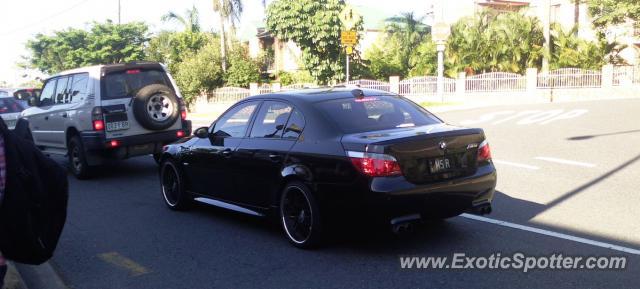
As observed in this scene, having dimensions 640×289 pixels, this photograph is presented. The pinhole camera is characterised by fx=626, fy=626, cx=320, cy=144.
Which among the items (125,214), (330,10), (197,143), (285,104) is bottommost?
(125,214)

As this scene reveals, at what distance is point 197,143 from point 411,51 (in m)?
33.1

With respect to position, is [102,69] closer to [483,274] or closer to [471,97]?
[483,274]

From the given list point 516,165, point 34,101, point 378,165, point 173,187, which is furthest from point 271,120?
point 34,101

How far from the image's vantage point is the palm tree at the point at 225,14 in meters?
37.5

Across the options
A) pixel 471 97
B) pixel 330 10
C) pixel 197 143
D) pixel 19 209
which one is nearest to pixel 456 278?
pixel 19 209

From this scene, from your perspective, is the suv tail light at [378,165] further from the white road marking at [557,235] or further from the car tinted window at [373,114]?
the white road marking at [557,235]

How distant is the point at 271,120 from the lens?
21.1ft

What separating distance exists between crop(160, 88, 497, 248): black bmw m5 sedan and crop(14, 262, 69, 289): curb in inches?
77.7

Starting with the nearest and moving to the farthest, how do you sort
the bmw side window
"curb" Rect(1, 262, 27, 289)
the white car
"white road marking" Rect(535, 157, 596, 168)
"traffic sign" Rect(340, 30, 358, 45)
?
"curb" Rect(1, 262, 27, 289) < "white road marking" Rect(535, 157, 596, 168) < the bmw side window < the white car < "traffic sign" Rect(340, 30, 358, 45)

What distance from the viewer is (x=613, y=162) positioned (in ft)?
34.1

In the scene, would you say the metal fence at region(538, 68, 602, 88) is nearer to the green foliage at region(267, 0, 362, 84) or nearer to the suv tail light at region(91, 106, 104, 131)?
the green foliage at region(267, 0, 362, 84)

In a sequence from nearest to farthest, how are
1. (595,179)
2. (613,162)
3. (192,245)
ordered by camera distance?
(192,245) < (595,179) < (613,162)

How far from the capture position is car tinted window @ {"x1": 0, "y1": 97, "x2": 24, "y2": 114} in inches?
739

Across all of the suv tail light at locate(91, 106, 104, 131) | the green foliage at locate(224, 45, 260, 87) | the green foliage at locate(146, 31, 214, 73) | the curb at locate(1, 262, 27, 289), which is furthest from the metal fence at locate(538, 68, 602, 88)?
the curb at locate(1, 262, 27, 289)
